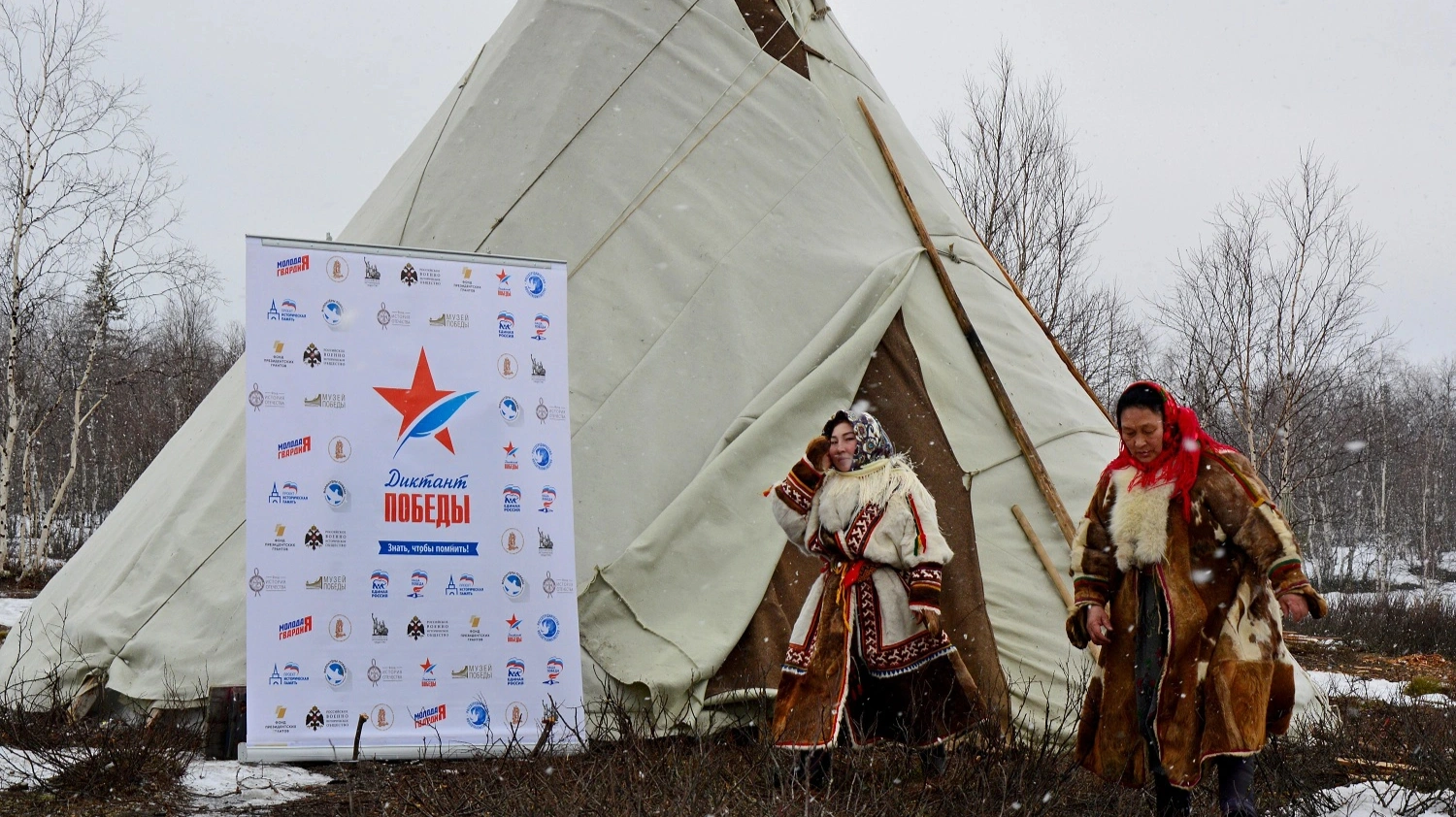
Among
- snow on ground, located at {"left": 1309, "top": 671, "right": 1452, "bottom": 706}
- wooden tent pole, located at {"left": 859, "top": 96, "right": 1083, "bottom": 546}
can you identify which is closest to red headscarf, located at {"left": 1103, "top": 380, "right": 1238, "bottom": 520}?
wooden tent pole, located at {"left": 859, "top": 96, "right": 1083, "bottom": 546}

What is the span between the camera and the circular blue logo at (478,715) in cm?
382

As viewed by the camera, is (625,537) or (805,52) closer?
(625,537)

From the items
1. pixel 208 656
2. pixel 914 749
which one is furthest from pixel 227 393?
pixel 914 749

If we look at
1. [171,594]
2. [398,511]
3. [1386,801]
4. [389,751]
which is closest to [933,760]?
[1386,801]

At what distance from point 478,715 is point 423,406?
3.43 ft

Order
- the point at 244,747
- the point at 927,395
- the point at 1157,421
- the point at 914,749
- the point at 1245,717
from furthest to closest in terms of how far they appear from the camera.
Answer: the point at 927,395 → the point at 244,747 → the point at 914,749 → the point at 1157,421 → the point at 1245,717

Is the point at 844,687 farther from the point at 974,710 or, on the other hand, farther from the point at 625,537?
the point at 625,537

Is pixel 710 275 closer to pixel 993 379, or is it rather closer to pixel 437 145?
pixel 993 379

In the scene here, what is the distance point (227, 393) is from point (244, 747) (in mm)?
2482

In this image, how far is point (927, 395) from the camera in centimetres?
477

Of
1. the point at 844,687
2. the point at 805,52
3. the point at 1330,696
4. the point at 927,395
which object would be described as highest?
the point at 805,52

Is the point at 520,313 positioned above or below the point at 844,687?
above

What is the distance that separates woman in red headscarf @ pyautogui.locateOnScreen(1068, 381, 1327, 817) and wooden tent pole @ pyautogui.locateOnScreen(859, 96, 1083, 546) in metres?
1.24

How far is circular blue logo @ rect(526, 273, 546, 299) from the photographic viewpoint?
4.20m
